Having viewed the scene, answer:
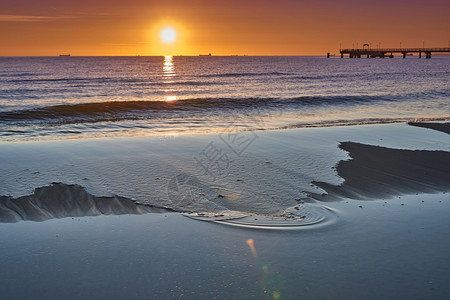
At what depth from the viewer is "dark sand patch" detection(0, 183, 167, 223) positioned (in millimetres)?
6529

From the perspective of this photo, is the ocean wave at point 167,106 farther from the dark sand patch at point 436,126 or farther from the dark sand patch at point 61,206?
the dark sand patch at point 61,206

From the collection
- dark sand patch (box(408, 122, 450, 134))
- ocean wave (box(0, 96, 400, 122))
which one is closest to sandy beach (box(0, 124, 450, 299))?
dark sand patch (box(408, 122, 450, 134))

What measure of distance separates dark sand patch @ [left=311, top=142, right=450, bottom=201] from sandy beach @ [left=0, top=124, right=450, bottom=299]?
39 millimetres

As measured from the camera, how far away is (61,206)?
6941mm

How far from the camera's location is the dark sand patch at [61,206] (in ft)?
21.4

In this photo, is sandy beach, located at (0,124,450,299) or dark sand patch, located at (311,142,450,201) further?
dark sand patch, located at (311,142,450,201)

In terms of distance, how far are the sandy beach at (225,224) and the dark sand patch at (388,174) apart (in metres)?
0.04

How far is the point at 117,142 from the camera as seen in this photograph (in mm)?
12828

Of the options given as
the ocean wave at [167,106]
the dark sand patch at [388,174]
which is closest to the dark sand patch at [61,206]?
the dark sand patch at [388,174]

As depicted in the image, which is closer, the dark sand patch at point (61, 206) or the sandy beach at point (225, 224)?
the sandy beach at point (225, 224)

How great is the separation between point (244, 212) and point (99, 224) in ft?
7.32

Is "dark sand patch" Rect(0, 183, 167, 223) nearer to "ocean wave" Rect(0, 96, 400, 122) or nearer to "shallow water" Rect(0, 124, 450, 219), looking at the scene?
"shallow water" Rect(0, 124, 450, 219)

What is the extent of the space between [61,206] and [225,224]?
2831 mm

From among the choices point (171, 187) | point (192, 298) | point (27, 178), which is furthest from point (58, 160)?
point (192, 298)
